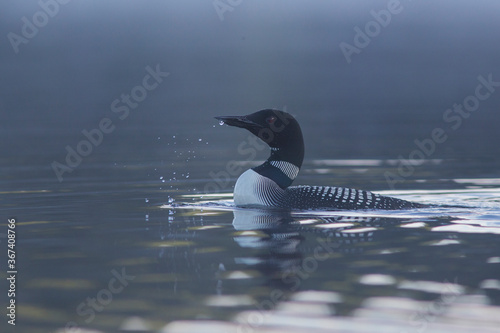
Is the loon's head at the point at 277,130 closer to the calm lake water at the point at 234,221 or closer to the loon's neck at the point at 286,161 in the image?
the loon's neck at the point at 286,161

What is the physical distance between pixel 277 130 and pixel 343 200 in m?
0.82

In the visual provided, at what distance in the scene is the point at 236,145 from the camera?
1480 cm

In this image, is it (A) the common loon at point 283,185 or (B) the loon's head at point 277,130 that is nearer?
(A) the common loon at point 283,185

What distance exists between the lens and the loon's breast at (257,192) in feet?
28.0

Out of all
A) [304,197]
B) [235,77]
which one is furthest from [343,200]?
[235,77]

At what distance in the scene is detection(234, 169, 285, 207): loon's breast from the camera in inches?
336

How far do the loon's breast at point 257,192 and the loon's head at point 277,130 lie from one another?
10.1 inches

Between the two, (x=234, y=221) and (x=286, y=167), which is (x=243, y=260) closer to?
(x=234, y=221)

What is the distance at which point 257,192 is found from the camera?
856 cm

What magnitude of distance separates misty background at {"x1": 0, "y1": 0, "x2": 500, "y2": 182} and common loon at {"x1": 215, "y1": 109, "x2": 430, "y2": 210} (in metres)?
2.85

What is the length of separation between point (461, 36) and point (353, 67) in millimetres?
32303

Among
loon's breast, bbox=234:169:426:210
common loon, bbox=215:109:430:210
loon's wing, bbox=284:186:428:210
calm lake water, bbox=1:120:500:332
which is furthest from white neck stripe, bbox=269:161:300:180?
A: calm lake water, bbox=1:120:500:332

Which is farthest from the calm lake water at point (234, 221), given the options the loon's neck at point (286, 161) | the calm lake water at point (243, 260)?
the loon's neck at point (286, 161)

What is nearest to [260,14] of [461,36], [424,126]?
[461,36]
